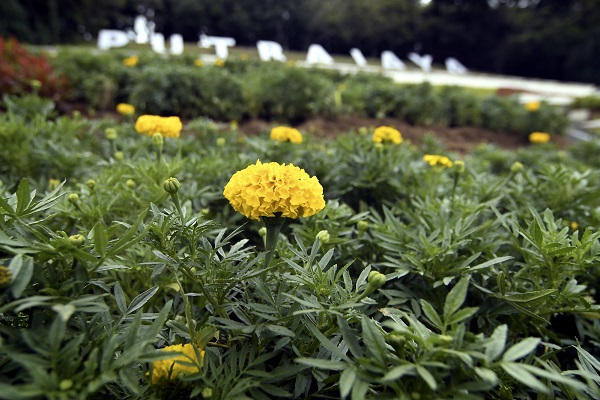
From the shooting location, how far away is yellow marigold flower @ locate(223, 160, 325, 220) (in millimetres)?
888

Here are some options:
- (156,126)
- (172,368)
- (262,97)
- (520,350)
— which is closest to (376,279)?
(520,350)

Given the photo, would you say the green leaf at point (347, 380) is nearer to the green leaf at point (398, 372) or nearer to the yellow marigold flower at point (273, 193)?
the green leaf at point (398, 372)

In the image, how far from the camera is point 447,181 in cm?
212

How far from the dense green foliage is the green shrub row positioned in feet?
9.79

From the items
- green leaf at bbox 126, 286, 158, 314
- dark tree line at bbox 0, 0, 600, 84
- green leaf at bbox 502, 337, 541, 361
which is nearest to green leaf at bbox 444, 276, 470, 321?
green leaf at bbox 502, 337, 541, 361

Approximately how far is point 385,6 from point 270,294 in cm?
3180

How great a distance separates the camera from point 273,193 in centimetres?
88

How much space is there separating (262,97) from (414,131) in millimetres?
2074

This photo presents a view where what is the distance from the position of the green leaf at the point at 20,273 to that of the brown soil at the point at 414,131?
3913mm

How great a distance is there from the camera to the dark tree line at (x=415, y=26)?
25047 millimetres

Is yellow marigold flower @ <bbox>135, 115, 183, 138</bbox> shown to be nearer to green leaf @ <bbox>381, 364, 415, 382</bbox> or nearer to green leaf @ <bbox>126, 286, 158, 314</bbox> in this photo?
green leaf @ <bbox>126, 286, 158, 314</bbox>

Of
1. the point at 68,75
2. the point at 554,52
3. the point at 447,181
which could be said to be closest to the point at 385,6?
the point at 554,52

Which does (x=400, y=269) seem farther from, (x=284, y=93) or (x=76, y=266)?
(x=284, y=93)

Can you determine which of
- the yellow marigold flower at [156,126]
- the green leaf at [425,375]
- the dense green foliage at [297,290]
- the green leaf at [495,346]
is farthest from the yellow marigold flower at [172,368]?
the yellow marigold flower at [156,126]
